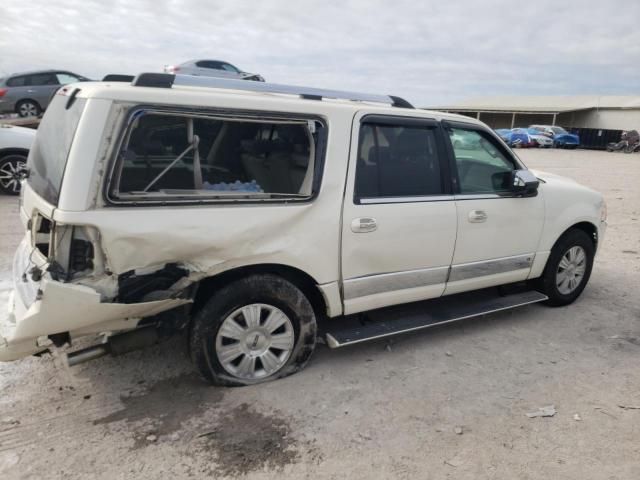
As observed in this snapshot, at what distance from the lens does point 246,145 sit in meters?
3.74

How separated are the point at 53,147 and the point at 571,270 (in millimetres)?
4538

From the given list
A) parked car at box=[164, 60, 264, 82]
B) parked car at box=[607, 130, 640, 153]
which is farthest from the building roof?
parked car at box=[164, 60, 264, 82]

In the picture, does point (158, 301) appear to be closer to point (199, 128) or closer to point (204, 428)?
point (204, 428)

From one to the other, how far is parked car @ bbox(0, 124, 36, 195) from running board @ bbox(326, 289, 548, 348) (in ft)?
22.3

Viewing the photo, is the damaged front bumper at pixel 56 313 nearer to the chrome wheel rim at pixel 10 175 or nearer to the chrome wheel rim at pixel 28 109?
the chrome wheel rim at pixel 10 175

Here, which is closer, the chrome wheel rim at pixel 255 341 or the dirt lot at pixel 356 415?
the dirt lot at pixel 356 415

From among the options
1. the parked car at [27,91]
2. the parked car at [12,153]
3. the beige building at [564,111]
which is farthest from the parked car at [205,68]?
the beige building at [564,111]

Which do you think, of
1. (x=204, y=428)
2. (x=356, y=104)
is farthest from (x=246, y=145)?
(x=204, y=428)

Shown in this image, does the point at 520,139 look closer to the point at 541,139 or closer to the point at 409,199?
the point at 541,139

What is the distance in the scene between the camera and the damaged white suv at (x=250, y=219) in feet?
8.51

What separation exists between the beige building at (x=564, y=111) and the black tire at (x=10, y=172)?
41934 millimetres

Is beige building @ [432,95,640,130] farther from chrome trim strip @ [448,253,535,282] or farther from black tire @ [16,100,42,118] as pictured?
chrome trim strip @ [448,253,535,282]

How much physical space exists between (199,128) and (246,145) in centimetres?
53

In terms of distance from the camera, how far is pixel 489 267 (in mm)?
4117
